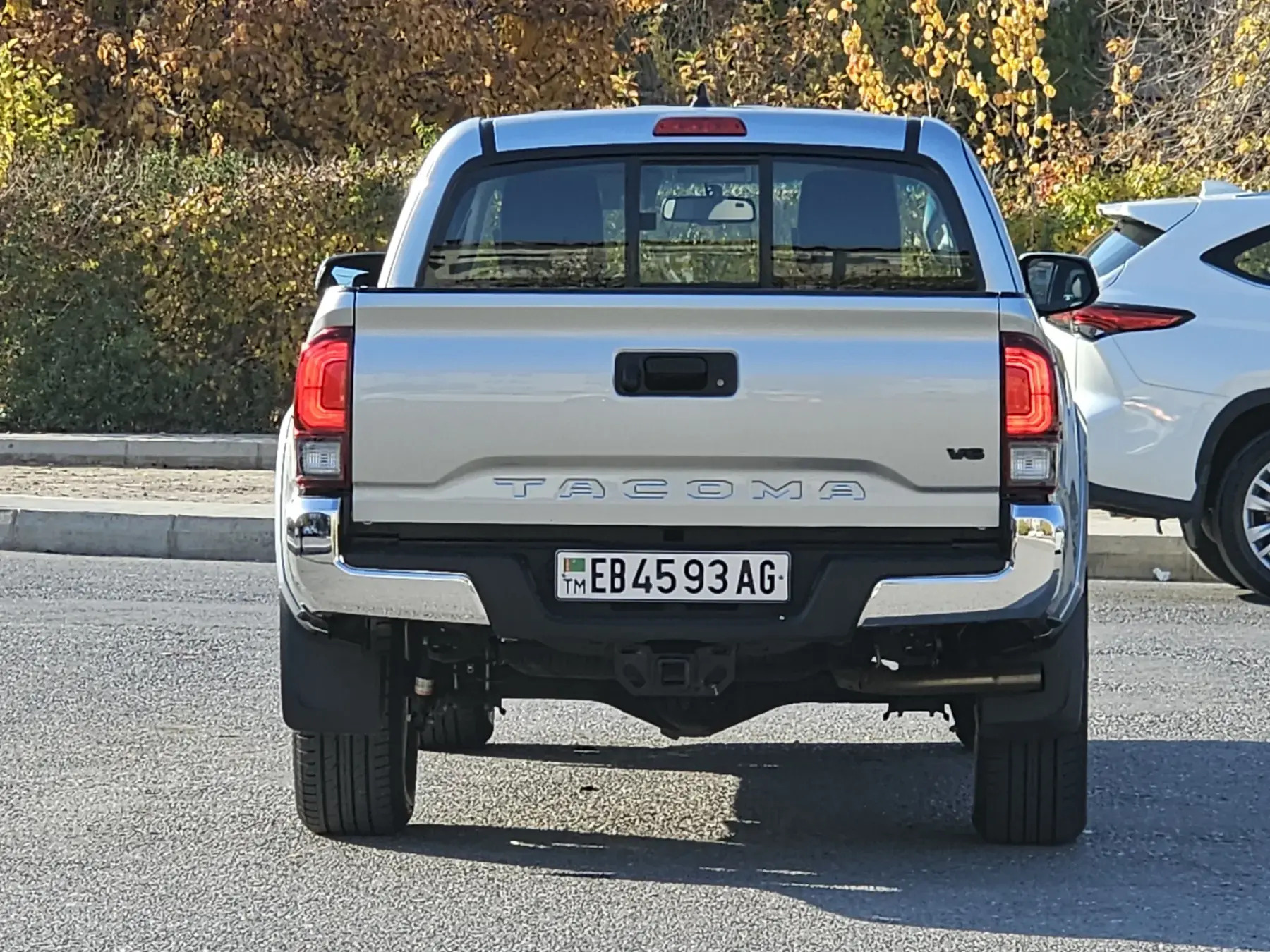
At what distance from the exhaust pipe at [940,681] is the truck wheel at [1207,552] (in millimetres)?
5160

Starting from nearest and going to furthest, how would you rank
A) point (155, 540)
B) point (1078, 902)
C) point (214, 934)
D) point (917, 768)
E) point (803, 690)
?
point (214, 934), point (1078, 902), point (803, 690), point (917, 768), point (155, 540)

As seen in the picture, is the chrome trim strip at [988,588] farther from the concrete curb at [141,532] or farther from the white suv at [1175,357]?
the concrete curb at [141,532]

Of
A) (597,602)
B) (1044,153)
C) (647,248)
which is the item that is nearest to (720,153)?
(647,248)

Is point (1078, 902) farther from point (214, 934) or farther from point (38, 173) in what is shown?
point (38, 173)

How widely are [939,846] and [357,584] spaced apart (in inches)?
66.6

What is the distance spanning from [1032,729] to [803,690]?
21.8 inches

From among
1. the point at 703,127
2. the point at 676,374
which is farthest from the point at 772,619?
the point at 703,127

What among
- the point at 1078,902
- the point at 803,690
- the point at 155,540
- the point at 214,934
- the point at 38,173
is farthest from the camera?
the point at 38,173

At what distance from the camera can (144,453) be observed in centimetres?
1575

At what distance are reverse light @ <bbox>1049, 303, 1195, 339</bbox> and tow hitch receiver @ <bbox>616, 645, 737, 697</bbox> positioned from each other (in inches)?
202

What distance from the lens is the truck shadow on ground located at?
5.30 metres

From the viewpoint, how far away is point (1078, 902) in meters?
5.36

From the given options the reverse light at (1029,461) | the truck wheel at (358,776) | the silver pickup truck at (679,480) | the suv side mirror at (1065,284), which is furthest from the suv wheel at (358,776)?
the suv side mirror at (1065,284)

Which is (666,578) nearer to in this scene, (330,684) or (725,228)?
(330,684)
